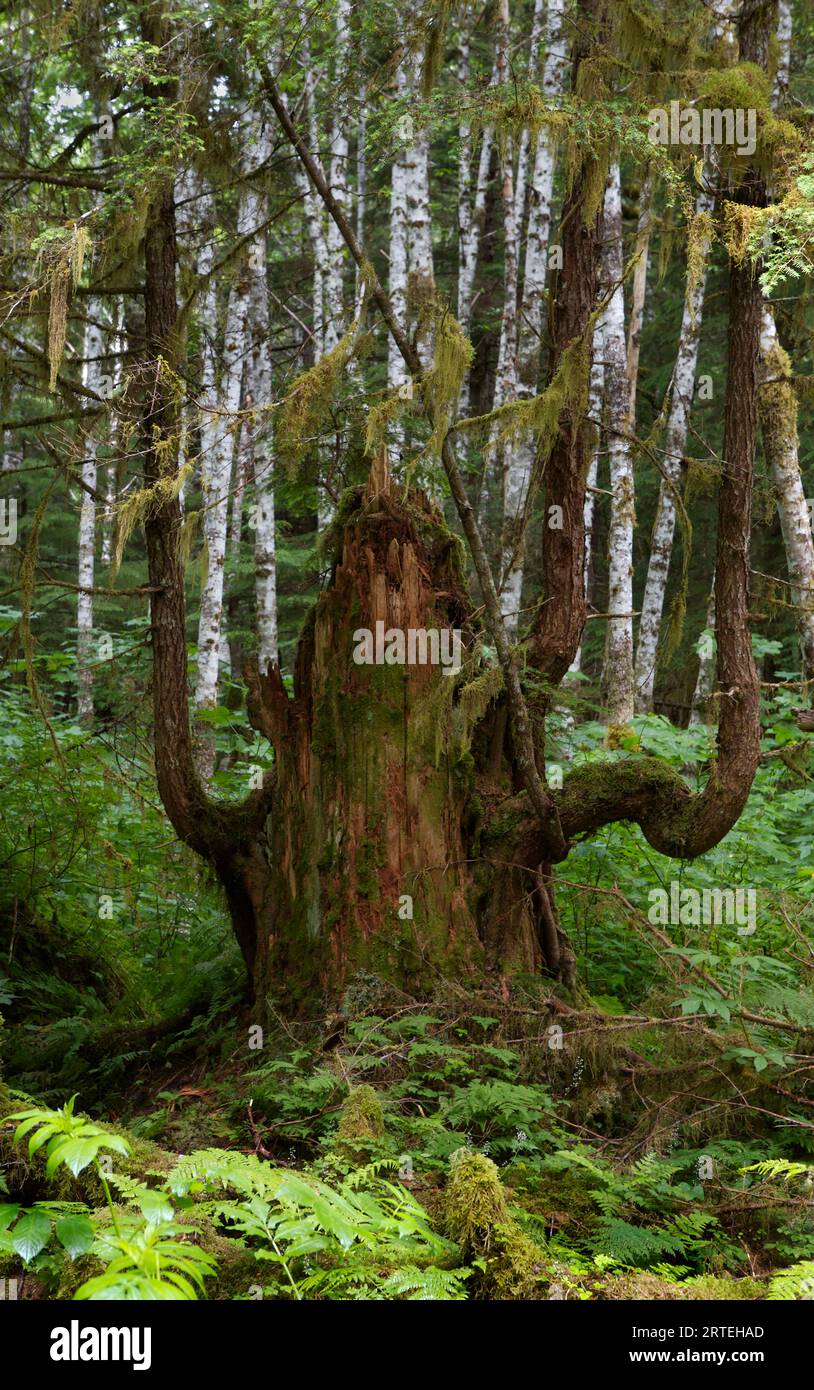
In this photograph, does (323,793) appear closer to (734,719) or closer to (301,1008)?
(301,1008)

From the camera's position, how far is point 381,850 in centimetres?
597

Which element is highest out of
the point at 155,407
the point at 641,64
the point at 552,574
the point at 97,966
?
the point at 641,64

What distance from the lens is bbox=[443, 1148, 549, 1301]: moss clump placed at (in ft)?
10.2

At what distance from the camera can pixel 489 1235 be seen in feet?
10.7

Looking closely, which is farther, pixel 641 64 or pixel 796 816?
pixel 796 816

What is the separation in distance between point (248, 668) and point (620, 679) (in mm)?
6728

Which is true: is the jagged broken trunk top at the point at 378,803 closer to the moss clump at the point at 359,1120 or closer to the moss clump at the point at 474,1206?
the moss clump at the point at 359,1120

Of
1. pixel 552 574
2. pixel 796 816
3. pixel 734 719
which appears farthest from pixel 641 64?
pixel 796 816

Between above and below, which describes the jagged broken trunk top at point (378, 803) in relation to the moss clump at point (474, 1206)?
above

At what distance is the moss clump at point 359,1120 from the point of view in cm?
420

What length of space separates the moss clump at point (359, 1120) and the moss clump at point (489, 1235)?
742mm

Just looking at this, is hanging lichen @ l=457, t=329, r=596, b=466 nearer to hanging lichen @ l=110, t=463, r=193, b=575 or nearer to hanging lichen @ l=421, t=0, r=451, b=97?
hanging lichen @ l=110, t=463, r=193, b=575

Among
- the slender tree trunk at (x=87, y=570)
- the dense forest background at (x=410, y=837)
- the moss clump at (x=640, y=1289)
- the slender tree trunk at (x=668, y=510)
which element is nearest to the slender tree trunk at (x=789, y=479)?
the dense forest background at (x=410, y=837)
